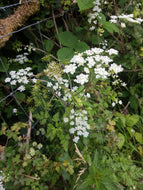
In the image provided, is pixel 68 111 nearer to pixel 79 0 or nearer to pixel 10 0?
pixel 79 0

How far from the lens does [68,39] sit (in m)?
1.79

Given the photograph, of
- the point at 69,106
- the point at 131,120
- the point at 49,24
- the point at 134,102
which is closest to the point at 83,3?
the point at 49,24

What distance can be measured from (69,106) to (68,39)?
30.0 inches

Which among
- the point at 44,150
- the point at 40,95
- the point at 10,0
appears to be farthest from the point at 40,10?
the point at 44,150

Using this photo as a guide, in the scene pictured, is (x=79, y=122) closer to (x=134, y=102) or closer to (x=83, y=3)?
(x=83, y=3)

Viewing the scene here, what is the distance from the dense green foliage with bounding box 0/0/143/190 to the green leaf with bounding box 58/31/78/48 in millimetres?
12

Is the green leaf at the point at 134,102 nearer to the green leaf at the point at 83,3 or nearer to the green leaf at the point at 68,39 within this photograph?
the green leaf at the point at 68,39

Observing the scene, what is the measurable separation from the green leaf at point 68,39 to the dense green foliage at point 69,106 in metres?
0.01

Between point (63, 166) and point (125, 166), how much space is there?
1.80ft

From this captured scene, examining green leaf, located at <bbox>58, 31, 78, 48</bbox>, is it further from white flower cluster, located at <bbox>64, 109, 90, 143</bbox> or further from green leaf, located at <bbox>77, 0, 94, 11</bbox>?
white flower cluster, located at <bbox>64, 109, 90, 143</bbox>

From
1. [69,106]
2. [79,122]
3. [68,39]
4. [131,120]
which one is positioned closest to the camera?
[79,122]

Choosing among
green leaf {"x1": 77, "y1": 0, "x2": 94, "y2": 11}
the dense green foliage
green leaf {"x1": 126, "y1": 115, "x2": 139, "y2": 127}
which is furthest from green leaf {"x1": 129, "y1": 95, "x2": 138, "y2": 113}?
green leaf {"x1": 77, "y1": 0, "x2": 94, "y2": 11}

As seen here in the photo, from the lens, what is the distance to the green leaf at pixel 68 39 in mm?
1752

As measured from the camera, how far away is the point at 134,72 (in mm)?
2389
